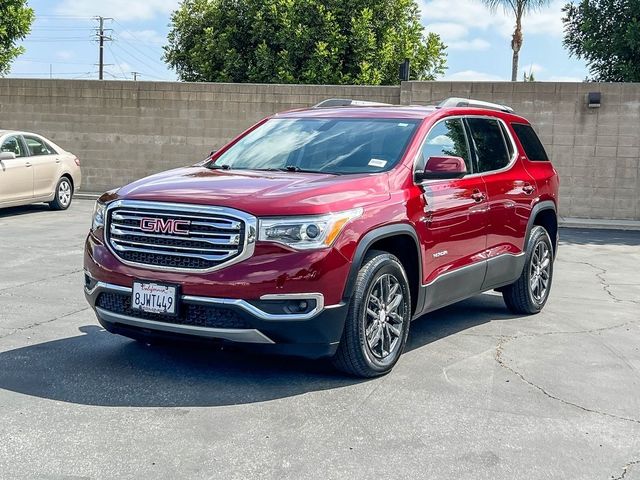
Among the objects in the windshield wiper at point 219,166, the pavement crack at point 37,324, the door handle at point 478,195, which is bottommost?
the pavement crack at point 37,324

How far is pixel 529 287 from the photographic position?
7742 millimetres

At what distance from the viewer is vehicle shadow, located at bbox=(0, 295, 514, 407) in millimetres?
5023

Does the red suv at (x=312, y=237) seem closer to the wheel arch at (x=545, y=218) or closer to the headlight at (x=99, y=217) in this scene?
the headlight at (x=99, y=217)

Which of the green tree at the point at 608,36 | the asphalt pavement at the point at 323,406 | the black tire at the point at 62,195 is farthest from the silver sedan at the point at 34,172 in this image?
the green tree at the point at 608,36

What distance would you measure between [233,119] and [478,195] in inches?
496

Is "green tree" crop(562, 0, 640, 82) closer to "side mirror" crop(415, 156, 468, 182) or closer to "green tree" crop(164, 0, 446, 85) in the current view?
"green tree" crop(164, 0, 446, 85)

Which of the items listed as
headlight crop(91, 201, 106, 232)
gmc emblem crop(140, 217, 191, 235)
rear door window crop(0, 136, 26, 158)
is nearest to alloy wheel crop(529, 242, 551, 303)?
gmc emblem crop(140, 217, 191, 235)

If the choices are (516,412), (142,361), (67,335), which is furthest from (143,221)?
(516,412)

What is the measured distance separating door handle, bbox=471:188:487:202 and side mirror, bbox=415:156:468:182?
66 centimetres

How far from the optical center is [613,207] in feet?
55.5

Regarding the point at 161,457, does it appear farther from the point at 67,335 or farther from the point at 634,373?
the point at 634,373

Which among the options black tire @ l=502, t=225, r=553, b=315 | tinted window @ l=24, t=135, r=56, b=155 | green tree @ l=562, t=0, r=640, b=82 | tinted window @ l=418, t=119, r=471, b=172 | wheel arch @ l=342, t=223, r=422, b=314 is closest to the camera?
wheel arch @ l=342, t=223, r=422, b=314

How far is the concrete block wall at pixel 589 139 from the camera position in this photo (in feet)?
54.7

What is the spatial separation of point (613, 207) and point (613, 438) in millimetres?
13140
